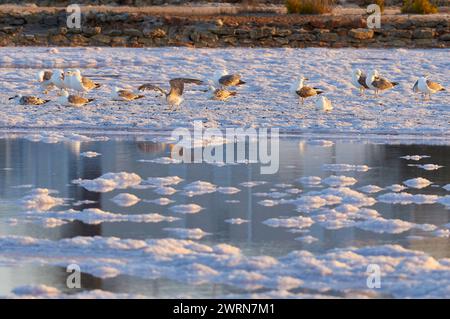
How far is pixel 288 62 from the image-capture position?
2462 cm

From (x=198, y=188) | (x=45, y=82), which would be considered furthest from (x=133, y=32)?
(x=198, y=188)

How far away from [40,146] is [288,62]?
10979 mm

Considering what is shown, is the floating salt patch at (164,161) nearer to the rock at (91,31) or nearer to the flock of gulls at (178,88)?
the flock of gulls at (178,88)

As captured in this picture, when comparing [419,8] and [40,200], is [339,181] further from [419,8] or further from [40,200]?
[419,8]

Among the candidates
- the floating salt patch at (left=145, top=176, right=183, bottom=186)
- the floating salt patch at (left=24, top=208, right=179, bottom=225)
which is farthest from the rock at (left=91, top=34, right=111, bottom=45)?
the floating salt patch at (left=24, top=208, right=179, bottom=225)

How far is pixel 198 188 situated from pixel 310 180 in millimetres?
1189

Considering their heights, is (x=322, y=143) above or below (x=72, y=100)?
below

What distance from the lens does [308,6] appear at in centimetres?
3569

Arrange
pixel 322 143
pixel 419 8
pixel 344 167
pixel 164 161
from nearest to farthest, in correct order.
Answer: pixel 344 167 → pixel 164 161 → pixel 322 143 → pixel 419 8

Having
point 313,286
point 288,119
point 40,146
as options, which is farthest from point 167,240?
point 288,119

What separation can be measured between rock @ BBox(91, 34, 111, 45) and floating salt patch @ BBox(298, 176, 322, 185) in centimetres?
1836

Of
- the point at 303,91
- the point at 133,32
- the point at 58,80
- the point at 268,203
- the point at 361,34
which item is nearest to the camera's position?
the point at 268,203

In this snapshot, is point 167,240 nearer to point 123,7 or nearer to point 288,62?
point 288,62

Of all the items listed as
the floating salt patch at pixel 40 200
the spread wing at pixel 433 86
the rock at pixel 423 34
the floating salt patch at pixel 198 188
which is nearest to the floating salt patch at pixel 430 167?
the floating salt patch at pixel 198 188
